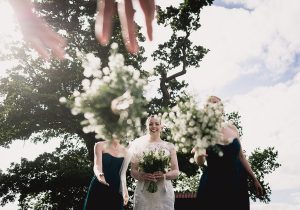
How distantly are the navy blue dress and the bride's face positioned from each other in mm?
799

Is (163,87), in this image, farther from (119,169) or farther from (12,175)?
(119,169)

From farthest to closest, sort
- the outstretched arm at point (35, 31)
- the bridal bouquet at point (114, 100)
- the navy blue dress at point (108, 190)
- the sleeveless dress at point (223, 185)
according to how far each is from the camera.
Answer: the navy blue dress at point (108, 190) → the sleeveless dress at point (223, 185) → the bridal bouquet at point (114, 100) → the outstretched arm at point (35, 31)

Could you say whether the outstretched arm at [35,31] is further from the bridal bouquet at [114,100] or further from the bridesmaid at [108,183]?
the bridesmaid at [108,183]

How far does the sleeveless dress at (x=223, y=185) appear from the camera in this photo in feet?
19.5

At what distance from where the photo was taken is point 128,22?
66cm

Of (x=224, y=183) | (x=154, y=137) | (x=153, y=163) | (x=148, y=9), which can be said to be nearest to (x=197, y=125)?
(x=224, y=183)

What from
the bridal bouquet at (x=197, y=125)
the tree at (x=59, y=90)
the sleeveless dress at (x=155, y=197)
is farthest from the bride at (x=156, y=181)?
the tree at (x=59, y=90)

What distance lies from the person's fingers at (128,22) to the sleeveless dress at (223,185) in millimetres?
5401

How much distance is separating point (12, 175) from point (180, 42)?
41.3 ft

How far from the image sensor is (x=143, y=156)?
6801 mm

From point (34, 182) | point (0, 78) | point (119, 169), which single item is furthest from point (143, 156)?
point (0, 78)

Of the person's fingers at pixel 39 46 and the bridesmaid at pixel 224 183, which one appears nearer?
the person's fingers at pixel 39 46

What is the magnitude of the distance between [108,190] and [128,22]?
247 inches

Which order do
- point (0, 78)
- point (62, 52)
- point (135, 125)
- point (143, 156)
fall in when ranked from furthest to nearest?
point (0, 78), point (143, 156), point (135, 125), point (62, 52)
